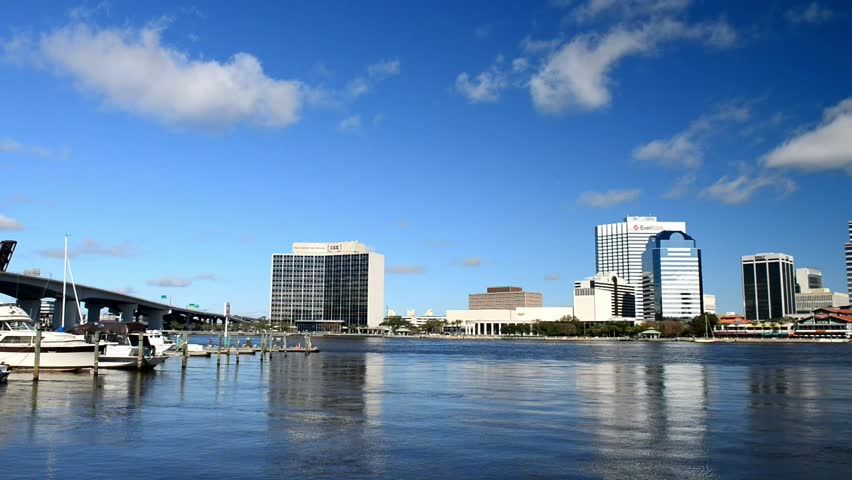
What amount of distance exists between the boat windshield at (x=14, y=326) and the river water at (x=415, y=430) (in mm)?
8766

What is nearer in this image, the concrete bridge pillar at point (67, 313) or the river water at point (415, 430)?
the river water at point (415, 430)

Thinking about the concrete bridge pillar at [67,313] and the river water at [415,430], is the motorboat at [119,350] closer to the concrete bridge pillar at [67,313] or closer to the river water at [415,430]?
the river water at [415,430]

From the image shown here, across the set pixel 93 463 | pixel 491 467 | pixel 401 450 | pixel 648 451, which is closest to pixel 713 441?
pixel 648 451

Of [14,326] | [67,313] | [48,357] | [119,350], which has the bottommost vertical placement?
[48,357]

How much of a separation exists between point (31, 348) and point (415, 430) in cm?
4800

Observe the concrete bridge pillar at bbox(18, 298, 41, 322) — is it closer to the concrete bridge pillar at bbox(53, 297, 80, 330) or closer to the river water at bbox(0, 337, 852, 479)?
the concrete bridge pillar at bbox(53, 297, 80, 330)

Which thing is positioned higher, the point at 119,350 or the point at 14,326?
the point at 14,326

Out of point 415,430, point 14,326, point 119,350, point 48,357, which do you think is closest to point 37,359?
point 48,357

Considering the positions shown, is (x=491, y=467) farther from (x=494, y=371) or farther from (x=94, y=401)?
(x=494, y=371)

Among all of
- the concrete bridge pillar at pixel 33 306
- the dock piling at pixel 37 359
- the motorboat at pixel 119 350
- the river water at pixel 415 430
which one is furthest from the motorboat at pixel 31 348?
the concrete bridge pillar at pixel 33 306

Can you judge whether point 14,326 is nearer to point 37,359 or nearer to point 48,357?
point 48,357

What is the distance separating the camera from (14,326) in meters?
69.0

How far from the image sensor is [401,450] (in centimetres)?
3073

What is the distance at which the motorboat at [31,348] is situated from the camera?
6738 centimetres
